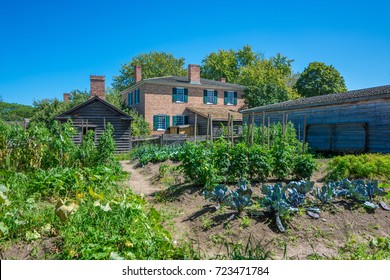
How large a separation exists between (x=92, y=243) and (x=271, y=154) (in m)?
5.31

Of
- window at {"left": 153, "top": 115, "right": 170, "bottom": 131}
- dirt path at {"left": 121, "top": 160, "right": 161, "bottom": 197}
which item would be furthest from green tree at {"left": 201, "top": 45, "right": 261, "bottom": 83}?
dirt path at {"left": 121, "top": 160, "right": 161, "bottom": 197}

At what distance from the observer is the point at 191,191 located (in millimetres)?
6406

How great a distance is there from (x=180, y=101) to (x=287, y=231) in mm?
25672

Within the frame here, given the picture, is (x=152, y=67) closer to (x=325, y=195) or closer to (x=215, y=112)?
(x=215, y=112)

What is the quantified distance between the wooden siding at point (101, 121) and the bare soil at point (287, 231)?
14.6 metres

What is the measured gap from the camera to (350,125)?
618 inches

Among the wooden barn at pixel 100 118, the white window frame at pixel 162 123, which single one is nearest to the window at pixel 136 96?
the white window frame at pixel 162 123

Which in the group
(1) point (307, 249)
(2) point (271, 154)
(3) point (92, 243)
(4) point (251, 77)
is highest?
Result: (4) point (251, 77)

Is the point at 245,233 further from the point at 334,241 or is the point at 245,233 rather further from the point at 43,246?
the point at 43,246

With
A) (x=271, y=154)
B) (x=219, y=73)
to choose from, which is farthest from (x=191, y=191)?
(x=219, y=73)

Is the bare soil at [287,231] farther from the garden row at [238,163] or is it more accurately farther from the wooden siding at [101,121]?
the wooden siding at [101,121]

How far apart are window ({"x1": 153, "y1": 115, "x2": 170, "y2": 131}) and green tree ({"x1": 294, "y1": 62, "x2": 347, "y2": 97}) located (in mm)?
19940

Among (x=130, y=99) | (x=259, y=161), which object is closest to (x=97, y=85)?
(x=130, y=99)

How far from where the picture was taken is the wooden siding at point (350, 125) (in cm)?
1417
